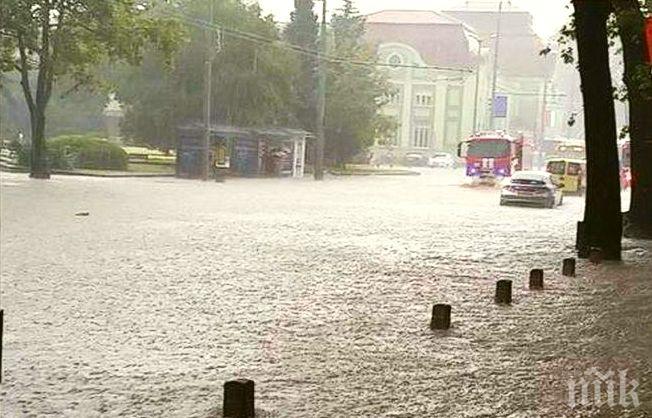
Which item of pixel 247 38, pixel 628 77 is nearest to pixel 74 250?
pixel 628 77

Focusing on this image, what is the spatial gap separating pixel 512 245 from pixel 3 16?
2270cm

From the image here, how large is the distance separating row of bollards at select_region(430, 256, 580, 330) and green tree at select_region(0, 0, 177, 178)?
26376 millimetres

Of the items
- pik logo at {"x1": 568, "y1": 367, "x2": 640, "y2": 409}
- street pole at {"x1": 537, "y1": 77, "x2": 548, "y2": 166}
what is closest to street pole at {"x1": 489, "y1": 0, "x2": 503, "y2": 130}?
street pole at {"x1": 537, "y1": 77, "x2": 548, "y2": 166}

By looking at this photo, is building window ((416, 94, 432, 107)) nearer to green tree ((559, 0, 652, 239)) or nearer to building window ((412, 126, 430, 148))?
building window ((412, 126, 430, 148))

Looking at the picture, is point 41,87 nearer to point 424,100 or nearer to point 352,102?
point 352,102

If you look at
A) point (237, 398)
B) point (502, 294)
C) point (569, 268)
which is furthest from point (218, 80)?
point (237, 398)

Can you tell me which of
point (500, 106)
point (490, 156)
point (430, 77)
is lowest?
point (490, 156)

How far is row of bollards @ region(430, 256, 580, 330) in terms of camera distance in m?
9.94

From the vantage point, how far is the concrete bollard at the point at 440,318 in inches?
390

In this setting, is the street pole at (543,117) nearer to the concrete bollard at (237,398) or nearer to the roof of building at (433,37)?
the roof of building at (433,37)

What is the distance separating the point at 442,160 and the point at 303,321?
254ft

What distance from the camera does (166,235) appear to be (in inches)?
773

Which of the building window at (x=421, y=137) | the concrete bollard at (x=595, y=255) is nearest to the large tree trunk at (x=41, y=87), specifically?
the concrete bollard at (x=595, y=255)

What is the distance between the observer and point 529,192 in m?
36.9
